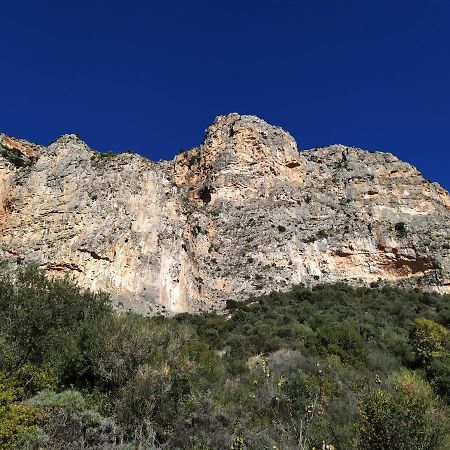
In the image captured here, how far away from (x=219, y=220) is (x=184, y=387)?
3335 cm

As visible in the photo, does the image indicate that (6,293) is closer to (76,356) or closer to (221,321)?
(76,356)

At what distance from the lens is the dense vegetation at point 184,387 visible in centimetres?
1049

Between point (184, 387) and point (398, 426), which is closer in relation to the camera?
point (398, 426)

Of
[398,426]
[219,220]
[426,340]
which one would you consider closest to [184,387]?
[398,426]

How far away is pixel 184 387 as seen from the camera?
550 inches

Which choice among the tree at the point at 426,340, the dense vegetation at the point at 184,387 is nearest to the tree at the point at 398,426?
the dense vegetation at the point at 184,387

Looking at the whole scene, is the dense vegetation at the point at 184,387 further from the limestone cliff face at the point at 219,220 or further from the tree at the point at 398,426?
the limestone cliff face at the point at 219,220

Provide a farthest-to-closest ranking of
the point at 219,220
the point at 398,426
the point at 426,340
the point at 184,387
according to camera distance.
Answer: the point at 219,220
the point at 426,340
the point at 184,387
the point at 398,426

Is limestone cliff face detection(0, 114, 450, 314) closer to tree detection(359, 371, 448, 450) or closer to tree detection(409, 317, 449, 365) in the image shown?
tree detection(409, 317, 449, 365)

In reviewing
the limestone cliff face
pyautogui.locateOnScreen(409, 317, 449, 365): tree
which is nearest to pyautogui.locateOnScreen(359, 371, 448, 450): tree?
pyautogui.locateOnScreen(409, 317, 449, 365): tree

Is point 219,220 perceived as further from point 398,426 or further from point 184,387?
point 398,426

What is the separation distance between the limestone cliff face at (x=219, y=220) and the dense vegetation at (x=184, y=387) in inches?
546

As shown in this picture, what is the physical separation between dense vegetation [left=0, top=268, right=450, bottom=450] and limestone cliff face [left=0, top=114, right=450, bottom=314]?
13.9m

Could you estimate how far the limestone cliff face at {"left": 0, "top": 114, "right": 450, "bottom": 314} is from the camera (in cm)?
3559
